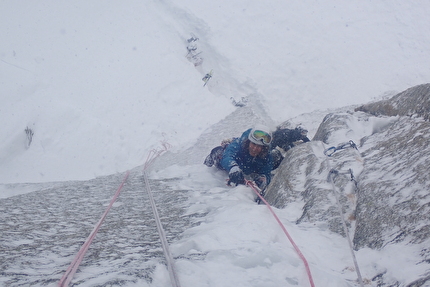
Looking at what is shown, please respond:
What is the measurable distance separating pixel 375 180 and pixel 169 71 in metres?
13.4

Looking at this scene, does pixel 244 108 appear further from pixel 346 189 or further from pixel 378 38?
pixel 346 189

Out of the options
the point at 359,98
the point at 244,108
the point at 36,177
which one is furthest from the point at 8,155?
the point at 359,98

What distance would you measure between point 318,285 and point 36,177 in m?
10.6

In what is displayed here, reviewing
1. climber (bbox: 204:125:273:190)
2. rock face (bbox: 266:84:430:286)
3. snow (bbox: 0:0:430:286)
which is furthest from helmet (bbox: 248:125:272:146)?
snow (bbox: 0:0:430:286)

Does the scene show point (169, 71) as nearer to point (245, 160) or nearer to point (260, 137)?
point (245, 160)

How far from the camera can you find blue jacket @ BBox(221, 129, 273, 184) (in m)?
5.56

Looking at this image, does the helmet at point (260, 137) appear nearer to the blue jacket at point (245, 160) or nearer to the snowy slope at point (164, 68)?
the blue jacket at point (245, 160)

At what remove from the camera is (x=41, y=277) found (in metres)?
2.08

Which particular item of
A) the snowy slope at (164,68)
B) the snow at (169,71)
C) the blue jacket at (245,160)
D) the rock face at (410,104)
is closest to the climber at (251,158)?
the blue jacket at (245,160)

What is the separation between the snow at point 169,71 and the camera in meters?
11.6

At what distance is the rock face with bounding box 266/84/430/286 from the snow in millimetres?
556

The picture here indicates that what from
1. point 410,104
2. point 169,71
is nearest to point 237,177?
point 410,104

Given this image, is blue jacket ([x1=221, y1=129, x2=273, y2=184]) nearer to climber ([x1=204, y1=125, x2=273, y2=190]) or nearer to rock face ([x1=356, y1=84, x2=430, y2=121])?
climber ([x1=204, y1=125, x2=273, y2=190])

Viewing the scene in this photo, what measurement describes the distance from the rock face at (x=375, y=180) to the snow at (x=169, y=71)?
556 millimetres
